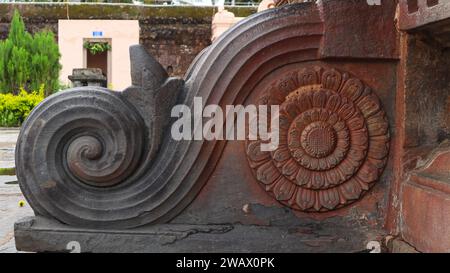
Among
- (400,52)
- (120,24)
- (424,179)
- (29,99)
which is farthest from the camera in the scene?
(120,24)

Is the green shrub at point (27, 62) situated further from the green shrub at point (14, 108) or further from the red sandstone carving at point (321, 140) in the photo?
the red sandstone carving at point (321, 140)

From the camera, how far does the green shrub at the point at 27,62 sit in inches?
570

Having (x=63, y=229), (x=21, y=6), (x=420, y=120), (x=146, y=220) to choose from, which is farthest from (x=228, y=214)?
(x=21, y=6)

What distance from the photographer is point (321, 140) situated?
182 centimetres

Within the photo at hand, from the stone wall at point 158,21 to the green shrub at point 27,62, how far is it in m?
1.90

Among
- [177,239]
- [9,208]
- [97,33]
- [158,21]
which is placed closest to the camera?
[177,239]

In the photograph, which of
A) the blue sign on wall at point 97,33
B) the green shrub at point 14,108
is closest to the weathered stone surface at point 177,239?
the green shrub at point 14,108

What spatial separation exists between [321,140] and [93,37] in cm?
1598

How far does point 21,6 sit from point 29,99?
537cm

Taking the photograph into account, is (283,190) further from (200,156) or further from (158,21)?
(158,21)

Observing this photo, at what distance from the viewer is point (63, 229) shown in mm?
1786

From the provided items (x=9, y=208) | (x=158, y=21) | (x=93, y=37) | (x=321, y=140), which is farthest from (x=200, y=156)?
(x=93, y=37)

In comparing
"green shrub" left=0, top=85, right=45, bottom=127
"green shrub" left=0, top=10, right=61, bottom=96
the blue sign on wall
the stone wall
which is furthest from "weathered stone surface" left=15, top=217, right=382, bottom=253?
the blue sign on wall

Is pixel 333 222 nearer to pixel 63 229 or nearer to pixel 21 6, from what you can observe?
pixel 63 229
